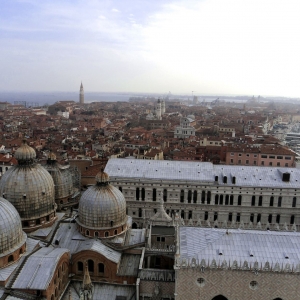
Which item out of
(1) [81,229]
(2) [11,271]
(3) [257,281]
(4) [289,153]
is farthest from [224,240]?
(4) [289,153]

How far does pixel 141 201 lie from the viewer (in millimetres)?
40938

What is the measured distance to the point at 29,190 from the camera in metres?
28.4

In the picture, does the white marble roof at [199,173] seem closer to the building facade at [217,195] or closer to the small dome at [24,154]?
the building facade at [217,195]

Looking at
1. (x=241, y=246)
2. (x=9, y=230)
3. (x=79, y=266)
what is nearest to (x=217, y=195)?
(x=241, y=246)

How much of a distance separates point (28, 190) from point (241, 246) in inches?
671

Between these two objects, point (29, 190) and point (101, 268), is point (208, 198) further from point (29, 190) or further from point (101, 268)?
Answer: point (29, 190)

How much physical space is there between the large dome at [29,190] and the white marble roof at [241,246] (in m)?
11.9

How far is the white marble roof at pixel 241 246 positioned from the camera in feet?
75.1

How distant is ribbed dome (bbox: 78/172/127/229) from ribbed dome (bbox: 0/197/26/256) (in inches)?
223

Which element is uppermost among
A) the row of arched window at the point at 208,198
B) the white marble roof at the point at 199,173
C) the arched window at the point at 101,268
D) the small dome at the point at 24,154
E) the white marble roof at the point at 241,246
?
the small dome at the point at 24,154

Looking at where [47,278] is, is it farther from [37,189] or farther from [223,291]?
[223,291]

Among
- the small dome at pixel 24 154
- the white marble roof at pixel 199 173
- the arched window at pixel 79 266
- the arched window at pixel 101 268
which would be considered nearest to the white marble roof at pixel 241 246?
the arched window at pixel 101 268

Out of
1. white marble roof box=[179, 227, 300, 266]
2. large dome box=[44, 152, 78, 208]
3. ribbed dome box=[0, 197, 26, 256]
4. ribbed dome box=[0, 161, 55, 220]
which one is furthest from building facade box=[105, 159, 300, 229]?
ribbed dome box=[0, 197, 26, 256]

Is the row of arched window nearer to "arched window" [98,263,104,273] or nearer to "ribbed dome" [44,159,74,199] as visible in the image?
"ribbed dome" [44,159,74,199]
